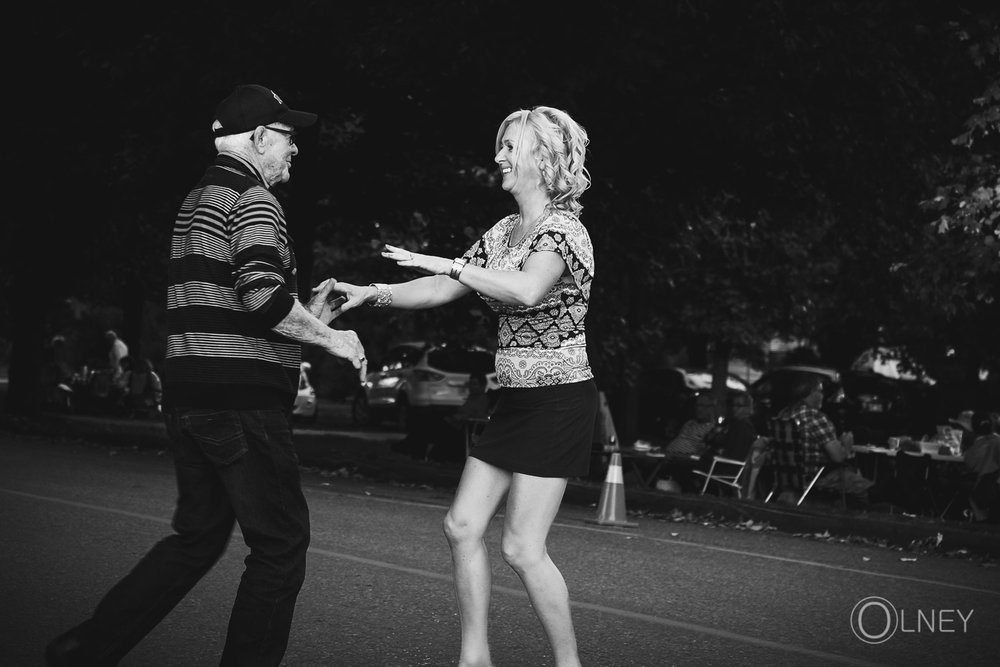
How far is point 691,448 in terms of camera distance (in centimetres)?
1505

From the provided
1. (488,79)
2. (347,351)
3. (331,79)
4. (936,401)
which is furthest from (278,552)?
A: (936,401)

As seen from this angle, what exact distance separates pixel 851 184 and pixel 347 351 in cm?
1318

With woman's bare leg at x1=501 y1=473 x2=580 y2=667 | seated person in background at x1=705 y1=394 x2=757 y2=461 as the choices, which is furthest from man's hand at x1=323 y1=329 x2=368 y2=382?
seated person in background at x1=705 y1=394 x2=757 y2=461

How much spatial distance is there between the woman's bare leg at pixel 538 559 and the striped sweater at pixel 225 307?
3.10 feet

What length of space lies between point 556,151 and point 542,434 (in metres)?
0.95

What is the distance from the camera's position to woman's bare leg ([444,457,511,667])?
495 centimetres

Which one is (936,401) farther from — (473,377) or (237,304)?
(237,304)

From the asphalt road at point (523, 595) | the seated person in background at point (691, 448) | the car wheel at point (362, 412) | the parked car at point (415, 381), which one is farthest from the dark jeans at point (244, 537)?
the car wheel at point (362, 412)

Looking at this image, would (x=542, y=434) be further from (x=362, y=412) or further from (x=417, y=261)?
(x=362, y=412)

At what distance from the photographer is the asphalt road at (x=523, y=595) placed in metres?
6.12

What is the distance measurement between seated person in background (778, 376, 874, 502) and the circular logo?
5343 millimetres

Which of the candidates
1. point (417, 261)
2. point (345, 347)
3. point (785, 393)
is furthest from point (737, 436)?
point (785, 393)

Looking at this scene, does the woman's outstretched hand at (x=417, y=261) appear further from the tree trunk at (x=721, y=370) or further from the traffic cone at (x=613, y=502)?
the tree trunk at (x=721, y=370)

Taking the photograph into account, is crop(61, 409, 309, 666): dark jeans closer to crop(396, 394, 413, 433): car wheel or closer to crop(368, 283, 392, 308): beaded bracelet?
crop(368, 283, 392, 308): beaded bracelet
